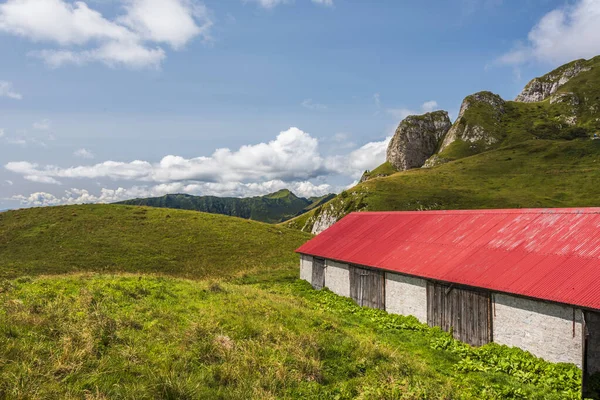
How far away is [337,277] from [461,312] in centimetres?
1271

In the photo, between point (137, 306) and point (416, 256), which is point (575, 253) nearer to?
point (416, 256)

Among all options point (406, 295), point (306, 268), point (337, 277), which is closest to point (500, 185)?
point (306, 268)

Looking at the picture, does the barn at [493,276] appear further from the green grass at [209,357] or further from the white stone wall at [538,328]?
the green grass at [209,357]

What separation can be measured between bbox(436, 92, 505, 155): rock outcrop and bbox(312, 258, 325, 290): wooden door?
5754 inches

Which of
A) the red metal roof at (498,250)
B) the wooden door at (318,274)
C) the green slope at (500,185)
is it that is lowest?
the wooden door at (318,274)

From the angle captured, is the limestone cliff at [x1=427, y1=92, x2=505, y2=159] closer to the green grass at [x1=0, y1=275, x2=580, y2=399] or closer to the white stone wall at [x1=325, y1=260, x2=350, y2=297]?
the white stone wall at [x1=325, y1=260, x2=350, y2=297]

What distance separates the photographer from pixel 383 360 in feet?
44.2

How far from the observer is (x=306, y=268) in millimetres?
36188

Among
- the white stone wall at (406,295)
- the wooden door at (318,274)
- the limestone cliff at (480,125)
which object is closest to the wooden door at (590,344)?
the white stone wall at (406,295)

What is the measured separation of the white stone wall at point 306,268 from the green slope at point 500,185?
52.9 meters

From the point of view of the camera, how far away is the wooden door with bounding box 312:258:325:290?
3325 centimetres

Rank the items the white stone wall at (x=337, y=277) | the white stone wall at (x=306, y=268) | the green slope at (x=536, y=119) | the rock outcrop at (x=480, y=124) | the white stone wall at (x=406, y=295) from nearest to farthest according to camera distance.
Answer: the white stone wall at (x=406, y=295), the white stone wall at (x=337, y=277), the white stone wall at (x=306, y=268), the green slope at (x=536, y=119), the rock outcrop at (x=480, y=124)

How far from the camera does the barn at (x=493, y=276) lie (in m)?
15.4

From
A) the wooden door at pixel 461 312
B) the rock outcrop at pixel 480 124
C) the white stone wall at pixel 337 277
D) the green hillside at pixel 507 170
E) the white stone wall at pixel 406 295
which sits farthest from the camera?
the rock outcrop at pixel 480 124
